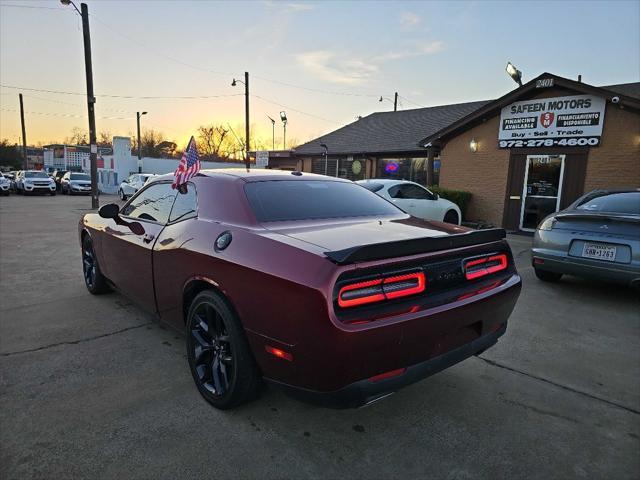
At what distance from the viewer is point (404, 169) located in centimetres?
1819

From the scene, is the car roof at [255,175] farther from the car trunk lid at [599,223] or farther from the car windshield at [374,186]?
the car windshield at [374,186]

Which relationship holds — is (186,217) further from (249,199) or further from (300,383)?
(300,383)

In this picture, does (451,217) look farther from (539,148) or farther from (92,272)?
(92,272)

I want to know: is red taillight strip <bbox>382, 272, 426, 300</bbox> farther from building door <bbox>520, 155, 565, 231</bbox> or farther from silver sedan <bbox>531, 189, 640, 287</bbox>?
building door <bbox>520, 155, 565, 231</bbox>

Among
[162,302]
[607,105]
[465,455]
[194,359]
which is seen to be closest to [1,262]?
[162,302]

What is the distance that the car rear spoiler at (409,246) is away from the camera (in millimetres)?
1923

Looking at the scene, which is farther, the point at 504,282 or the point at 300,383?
the point at 504,282

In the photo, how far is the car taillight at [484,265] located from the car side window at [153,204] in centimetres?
224

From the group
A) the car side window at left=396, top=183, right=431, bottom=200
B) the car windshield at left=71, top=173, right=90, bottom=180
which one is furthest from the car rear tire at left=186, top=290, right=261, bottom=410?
the car windshield at left=71, top=173, right=90, bottom=180

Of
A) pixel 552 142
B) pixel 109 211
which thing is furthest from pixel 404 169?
pixel 109 211

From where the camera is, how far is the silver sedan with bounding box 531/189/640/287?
4570 millimetres

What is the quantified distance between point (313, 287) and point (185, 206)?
1.64 meters

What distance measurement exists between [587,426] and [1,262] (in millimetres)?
7631

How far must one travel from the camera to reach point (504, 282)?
265cm
